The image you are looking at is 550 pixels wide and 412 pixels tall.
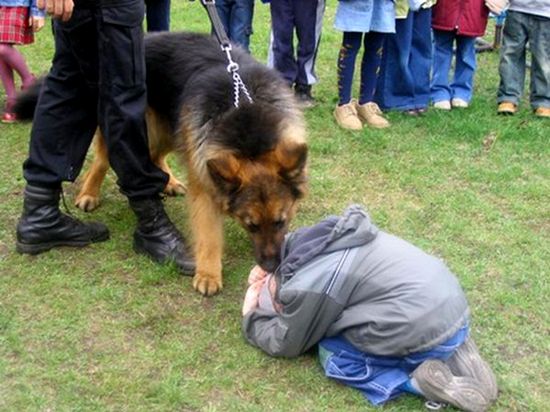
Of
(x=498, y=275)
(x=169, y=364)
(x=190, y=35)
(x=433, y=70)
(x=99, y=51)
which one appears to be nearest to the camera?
(x=169, y=364)

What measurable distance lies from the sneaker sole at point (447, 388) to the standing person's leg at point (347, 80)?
342 cm

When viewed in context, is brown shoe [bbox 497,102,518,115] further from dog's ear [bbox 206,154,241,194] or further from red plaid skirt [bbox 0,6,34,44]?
red plaid skirt [bbox 0,6,34,44]

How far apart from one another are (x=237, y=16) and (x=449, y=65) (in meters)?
1.97

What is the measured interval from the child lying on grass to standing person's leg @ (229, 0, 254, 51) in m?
3.85

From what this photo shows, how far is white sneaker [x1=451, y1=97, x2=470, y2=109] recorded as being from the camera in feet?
22.0

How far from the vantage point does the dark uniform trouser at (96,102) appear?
3582 millimetres

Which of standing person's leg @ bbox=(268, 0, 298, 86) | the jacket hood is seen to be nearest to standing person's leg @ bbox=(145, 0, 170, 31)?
standing person's leg @ bbox=(268, 0, 298, 86)

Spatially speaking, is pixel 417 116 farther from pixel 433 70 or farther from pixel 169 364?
pixel 169 364

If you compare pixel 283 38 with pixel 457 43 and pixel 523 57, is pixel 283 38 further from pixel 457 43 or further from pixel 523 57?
pixel 523 57

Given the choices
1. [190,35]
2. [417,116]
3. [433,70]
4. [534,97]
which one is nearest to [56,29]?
[190,35]

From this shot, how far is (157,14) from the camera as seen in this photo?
18.2 feet

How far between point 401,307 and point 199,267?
1298 mm

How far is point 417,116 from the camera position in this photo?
643 centimetres

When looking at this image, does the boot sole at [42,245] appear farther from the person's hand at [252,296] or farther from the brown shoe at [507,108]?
the brown shoe at [507,108]
